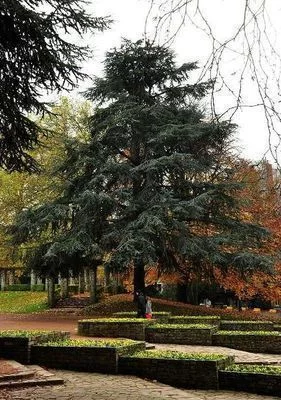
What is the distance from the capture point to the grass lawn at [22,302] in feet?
108

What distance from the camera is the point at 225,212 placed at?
2673 cm

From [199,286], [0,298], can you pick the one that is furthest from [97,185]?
[0,298]

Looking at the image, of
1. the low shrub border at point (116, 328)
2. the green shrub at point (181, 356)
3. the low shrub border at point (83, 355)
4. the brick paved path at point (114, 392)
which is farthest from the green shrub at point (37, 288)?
the brick paved path at point (114, 392)

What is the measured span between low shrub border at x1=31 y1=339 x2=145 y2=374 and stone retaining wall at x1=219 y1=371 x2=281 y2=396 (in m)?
2.40

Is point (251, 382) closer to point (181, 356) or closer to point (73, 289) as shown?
point (181, 356)

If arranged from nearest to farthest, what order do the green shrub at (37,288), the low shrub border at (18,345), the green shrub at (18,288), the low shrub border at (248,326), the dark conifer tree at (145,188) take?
the low shrub border at (18,345)
the low shrub border at (248,326)
the dark conifer tree at (145,188)
the green shrub at (37,288)
the green shrub at (18,288)

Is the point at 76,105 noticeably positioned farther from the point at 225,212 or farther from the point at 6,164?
the point at 6,164

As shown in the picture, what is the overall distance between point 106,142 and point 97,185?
2710 millimetres

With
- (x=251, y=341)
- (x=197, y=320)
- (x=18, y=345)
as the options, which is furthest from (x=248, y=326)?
(x=18, y=345)

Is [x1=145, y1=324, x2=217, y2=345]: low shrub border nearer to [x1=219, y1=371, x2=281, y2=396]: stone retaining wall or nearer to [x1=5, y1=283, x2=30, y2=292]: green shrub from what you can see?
[x1=219, y1=371, x2=281, y2=396]: stone retaining wall

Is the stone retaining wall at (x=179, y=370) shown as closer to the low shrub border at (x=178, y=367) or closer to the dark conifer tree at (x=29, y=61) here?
the low shrub border at (x=178, y=367)

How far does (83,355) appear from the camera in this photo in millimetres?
11141

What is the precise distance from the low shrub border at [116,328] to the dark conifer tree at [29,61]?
7.05 meters

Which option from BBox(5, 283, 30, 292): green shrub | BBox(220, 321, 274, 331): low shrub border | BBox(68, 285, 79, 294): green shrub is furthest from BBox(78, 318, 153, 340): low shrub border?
BBox(5, 283, 30, 292): green shrub
